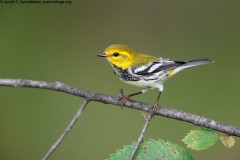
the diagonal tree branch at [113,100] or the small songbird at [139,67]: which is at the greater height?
the small songbird at [139,67]

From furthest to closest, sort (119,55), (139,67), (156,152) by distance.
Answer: (139,67)
(119,55)
(156,152)

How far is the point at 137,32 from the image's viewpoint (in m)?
5.04

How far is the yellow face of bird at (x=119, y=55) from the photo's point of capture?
266cm

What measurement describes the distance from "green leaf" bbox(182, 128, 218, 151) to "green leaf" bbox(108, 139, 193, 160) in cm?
5

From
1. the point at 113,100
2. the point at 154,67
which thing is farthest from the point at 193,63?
the point at 113,100

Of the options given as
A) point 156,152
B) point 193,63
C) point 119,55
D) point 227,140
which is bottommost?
point 156,152

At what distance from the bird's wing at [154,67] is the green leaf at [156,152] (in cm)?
116

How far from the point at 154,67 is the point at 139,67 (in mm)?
99

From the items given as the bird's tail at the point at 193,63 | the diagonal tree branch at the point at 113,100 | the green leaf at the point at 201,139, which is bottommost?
the green leaf at the point at 201,139

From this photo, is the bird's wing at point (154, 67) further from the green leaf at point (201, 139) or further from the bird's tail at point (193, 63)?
the green leaf at point (201, 139)

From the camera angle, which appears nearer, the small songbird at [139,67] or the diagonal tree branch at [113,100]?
the diagonal tree branch at [113,100]

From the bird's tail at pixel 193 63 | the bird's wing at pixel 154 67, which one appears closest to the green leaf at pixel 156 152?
the bird's wing at pixel 154 67

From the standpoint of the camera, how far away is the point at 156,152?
1622 millimetres

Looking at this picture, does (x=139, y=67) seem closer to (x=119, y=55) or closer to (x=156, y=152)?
(x=119, y=55)
